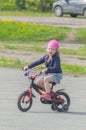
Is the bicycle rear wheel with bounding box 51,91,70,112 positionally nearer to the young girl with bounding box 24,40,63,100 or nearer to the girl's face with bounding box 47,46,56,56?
the young girl with bounding box 24,40,63,100

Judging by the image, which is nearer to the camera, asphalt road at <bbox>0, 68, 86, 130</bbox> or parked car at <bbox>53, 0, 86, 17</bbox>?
asphalt road at <bbox>0, 68, 86, 130</bbox>

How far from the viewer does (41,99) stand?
40.5 ft

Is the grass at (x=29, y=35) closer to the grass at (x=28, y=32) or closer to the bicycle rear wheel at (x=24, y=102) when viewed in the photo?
the grass at (x=28, y=32)

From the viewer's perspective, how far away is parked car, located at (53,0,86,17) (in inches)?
1747

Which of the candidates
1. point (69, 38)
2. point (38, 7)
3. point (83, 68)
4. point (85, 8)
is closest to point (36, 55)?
point (83, 68)

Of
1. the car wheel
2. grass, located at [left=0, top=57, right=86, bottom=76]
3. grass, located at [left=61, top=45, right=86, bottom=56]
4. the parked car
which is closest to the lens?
grass, located at [left=0, top=57, right=86, bottom=76]

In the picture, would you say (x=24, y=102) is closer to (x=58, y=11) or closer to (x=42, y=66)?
(x=42, y=66)

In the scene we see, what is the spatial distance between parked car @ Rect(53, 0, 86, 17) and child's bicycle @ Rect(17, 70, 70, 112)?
32135mm

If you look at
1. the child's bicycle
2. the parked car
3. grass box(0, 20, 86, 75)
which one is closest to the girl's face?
the child's bicycle

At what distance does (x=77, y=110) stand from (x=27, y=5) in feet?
126

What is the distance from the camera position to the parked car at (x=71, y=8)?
44.4 metres

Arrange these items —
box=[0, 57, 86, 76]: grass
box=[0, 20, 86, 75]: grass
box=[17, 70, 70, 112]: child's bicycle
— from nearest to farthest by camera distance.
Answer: box=[17, 70, 70, 112]: child's bicycle, box=[0, 57, 86, 76]: grass, box=[0, 20, 86, 75]: grass

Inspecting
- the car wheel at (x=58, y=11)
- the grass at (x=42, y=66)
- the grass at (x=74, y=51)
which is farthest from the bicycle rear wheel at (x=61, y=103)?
the car wheel at (x=58, y=11)

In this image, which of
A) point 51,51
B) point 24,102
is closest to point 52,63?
point 51,51
